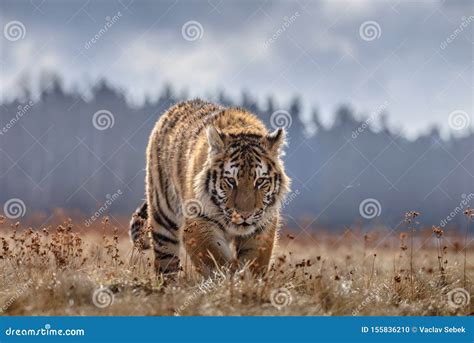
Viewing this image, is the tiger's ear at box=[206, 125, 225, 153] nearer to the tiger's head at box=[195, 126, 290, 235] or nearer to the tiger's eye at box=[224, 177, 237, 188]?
the tiger's head at box=[195, 126, 290, 235]

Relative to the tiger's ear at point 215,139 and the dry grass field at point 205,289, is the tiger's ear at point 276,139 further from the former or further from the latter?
the dry grass field at point 205,289

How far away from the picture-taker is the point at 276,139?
304 inches

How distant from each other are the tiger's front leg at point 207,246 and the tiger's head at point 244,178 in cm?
16

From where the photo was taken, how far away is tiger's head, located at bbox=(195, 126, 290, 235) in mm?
7270

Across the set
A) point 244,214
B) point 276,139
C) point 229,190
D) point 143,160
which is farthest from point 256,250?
point 143,160

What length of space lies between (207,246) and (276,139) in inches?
60.1

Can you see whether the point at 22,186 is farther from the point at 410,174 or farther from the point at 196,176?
the point at 196,176

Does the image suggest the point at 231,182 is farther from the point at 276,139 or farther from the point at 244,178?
the point at 276,139

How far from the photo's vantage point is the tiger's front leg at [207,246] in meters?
7.28

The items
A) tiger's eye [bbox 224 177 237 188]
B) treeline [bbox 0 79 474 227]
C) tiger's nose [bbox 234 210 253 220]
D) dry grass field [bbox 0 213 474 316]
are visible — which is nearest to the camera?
dry grass field [bbox 0 213 474 316]

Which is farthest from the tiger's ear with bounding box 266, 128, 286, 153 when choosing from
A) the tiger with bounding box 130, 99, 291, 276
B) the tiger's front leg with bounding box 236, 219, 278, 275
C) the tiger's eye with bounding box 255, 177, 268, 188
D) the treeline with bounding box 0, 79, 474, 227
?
the treeline with bounding box 0, 79, 474, 227

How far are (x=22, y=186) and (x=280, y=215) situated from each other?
35012 millimetres

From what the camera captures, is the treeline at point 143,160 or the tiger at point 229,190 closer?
the tiger at point 229,190

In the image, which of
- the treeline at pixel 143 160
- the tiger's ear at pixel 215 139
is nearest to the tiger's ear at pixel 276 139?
the tiger's ear at pixel 215 139
